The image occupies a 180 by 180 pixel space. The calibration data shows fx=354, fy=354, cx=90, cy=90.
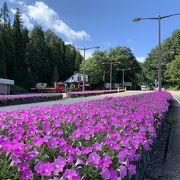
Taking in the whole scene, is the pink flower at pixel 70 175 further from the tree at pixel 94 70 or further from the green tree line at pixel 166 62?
the tree at pixel 94 70

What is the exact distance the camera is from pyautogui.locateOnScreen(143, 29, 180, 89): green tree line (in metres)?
95.2

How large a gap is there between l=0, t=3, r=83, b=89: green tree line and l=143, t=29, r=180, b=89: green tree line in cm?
2444

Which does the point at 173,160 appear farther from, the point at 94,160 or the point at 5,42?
the point at 5,42

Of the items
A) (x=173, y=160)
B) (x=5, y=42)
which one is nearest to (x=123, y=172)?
(x=173, y=160)

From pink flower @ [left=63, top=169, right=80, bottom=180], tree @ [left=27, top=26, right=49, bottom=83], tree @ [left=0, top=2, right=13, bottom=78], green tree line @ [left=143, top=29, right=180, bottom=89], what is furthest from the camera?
tree @ [left=27, top=26, right=49, bottom=83]

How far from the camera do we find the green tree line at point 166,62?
3748 inches

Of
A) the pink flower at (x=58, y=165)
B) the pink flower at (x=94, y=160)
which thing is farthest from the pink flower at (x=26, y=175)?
the pink flower at (x=94, y=160)

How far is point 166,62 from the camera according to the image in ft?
353

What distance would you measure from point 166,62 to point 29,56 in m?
41.4

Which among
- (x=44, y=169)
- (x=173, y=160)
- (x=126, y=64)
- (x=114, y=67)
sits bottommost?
(x=173, y=160)

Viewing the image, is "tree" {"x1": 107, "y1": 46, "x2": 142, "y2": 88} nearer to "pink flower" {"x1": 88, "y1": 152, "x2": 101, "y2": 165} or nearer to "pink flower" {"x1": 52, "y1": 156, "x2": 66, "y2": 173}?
"pink flower" {"x1": 88, "y1": 152, "x2": 101, "y2": 165}

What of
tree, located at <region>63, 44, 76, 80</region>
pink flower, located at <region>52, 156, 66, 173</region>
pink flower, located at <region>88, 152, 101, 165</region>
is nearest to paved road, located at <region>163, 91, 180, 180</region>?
pink flower, located at <region>88, 152, 101, 165</region>

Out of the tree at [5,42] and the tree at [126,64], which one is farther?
the tree at [126,64]

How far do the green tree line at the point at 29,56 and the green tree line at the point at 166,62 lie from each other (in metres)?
24.4
